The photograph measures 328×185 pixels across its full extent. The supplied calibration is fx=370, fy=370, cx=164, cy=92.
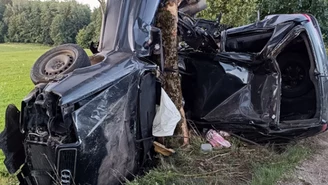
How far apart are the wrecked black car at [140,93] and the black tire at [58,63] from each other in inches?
0.5

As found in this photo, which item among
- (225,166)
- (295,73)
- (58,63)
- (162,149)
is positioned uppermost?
(58,63)

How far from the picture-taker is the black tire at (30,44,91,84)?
3.31 m

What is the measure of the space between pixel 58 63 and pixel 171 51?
1.30 meters

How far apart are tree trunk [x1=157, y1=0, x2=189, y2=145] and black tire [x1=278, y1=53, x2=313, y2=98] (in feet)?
5.07

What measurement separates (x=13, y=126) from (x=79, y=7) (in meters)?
36.0

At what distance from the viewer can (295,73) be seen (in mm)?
4777

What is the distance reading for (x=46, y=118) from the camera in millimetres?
2936

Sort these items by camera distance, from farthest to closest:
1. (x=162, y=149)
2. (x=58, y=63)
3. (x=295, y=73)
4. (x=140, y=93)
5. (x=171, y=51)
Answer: (x=295, y=73)
(x=171, y=51)
(x=162, y=149)
(x=58, y=63)
(x=140, y=93)

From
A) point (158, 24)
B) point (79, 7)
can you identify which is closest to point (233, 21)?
point (158, 24)

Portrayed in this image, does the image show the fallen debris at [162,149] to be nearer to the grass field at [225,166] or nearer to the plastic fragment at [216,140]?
the grass field at [225,166]

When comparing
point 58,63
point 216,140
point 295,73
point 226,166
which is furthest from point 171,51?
point 295,73

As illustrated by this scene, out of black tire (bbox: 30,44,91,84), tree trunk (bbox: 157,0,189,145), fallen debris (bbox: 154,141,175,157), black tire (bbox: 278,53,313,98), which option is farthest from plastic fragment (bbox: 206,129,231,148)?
black tire (bbox: 30,44,91,84)

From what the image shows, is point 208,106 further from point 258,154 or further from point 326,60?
point 326,60

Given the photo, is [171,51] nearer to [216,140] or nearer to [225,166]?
[216,140]
